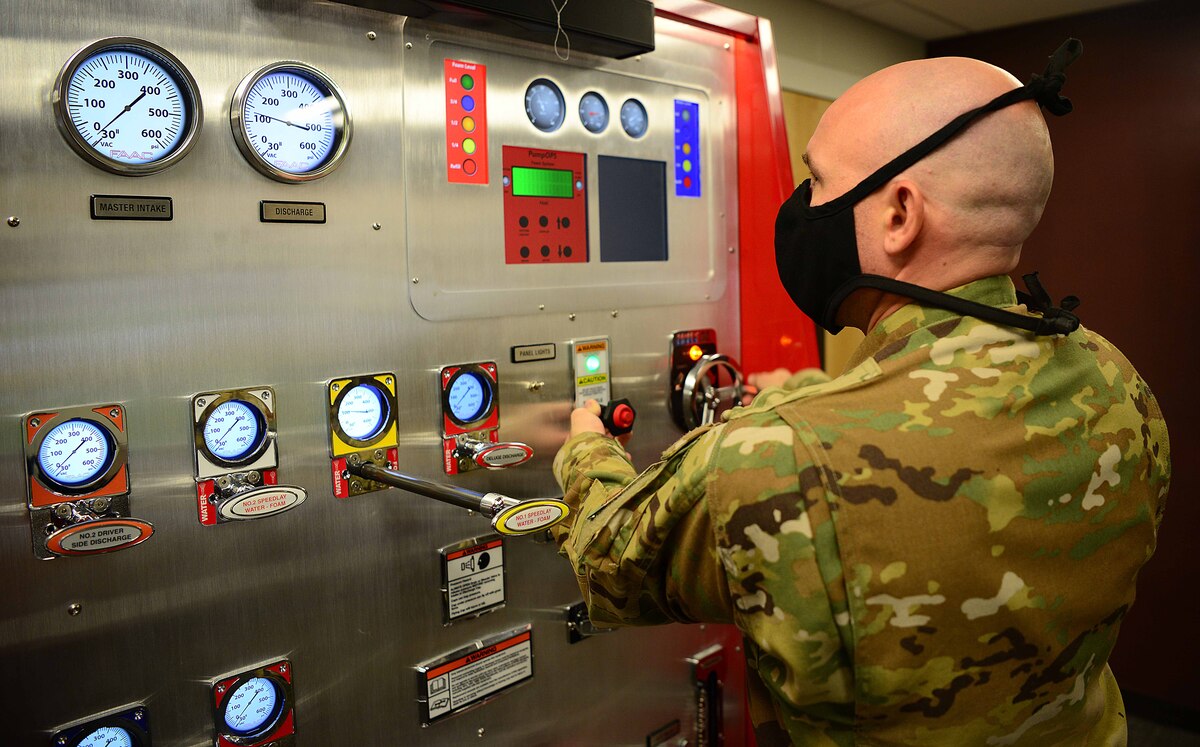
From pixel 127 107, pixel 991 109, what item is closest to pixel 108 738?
pixel 127 107

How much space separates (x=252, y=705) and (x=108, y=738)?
180 millimetres

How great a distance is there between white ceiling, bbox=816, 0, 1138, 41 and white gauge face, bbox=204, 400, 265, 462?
238cm

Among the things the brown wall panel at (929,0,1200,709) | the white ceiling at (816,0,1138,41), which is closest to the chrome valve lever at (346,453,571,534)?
the white ceiling at (816,0,1138,41)

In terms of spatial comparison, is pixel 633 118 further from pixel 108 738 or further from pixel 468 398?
pixel 108 738

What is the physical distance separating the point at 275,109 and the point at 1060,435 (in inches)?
42.2

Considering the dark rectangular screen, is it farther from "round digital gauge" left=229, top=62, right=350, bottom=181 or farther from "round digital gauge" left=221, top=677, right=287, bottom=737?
"round digital gauge" left=221, top=677, right=287, bottom=737

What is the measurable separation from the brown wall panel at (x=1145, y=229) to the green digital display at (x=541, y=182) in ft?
7.95

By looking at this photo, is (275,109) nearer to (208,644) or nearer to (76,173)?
(76,173)

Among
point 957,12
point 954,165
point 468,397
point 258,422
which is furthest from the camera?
point 957,12

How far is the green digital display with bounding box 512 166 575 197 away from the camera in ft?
4.98

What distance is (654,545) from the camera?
3.30ft

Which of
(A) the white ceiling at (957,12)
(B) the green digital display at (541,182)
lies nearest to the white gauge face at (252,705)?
(B) the green digital display at (541,182)

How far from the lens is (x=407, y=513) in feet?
4.58

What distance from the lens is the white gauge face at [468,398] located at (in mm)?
1435
